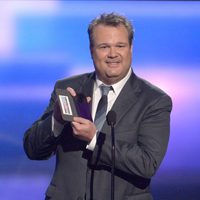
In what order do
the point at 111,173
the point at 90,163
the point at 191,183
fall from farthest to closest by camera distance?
the point at 191,183 < the point at 90,163 < the point at 111,173

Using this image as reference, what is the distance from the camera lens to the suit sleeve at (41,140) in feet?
6.71

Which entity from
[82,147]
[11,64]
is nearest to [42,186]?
[11,64]

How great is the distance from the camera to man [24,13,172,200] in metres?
1.95

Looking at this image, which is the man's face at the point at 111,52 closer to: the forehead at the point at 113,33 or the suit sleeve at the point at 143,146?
the forehead at the point at 113,33

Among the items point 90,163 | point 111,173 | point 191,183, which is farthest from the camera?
point 191,183

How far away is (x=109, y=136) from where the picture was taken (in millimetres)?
1974

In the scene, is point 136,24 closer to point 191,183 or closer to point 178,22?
point 178,22

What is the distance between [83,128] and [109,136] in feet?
0.59

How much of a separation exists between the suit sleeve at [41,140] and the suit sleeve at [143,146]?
0.57ft

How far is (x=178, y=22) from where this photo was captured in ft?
10.6

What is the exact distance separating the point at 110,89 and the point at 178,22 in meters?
1.23

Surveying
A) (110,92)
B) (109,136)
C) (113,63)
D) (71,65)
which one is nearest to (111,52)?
(113,63)

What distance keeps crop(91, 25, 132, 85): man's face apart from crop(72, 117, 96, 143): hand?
0.30 m

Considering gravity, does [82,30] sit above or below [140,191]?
above
